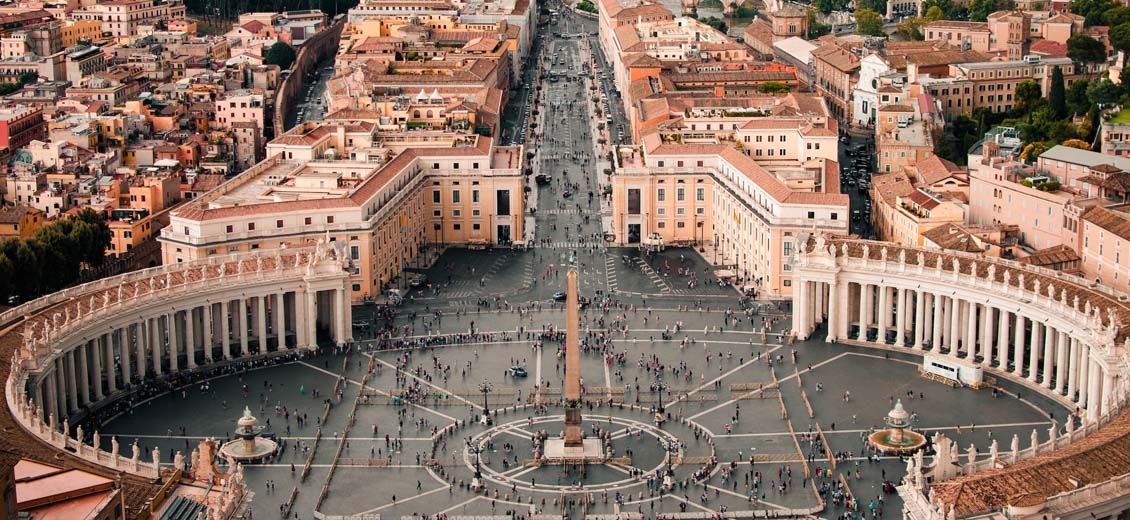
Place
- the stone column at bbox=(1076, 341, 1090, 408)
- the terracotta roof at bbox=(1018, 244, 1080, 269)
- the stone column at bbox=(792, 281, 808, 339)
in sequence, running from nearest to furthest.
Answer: the stone column at bbox=(1076, 341, 1090, 408) → the stone column at bbox=(792, 281, 808, 339) → the terracotta roof at bbox=(1018, 244, 1080, 269)

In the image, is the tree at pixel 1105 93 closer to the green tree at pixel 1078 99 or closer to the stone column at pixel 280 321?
the green tree at pixel 1078 99

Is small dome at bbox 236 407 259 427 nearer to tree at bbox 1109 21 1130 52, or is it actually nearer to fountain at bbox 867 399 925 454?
fountain at bbox 867 399 925 454

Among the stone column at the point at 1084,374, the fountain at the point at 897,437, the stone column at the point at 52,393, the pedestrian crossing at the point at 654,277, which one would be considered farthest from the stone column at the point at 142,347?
the stone column at the point at 1084,374

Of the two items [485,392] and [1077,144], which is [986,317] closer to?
[485,392]

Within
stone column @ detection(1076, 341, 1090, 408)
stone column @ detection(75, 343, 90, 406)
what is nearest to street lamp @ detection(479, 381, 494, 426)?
stone column @ detection(75, 343, 90, 406)

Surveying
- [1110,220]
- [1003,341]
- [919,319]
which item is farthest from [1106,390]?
[1110,220]

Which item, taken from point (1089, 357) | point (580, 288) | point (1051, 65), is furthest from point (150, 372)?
point (1051, 65)

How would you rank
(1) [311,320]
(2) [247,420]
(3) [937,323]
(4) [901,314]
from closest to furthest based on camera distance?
(2) [247,420], (3) [937,323], (4) [901,314], (1) [311,320]
